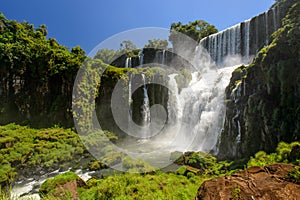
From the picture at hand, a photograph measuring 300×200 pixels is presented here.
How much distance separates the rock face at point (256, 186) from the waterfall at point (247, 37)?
16793 millimetres

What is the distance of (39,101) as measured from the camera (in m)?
18.2

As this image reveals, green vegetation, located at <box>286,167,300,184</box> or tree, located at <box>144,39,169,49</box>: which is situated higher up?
tree, located at <box>144,39,169,49</box>

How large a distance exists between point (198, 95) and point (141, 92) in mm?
6819

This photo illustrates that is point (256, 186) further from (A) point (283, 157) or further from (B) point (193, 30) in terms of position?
(B) point (193, 30)

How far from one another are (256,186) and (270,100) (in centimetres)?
713

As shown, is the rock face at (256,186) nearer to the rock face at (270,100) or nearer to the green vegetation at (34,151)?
the rock face at (270,100)

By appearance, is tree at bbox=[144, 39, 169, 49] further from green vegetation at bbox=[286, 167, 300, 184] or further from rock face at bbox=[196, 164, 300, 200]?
green vegetation at bbox=[286, 167, 300, 184]

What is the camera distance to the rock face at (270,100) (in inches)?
299

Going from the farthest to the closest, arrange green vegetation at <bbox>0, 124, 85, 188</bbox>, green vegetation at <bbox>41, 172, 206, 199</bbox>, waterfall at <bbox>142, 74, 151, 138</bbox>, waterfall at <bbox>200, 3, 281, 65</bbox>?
waterfall at <bbox>142, 74, 151, 138</bbox>
waterfall at <bbox>200, 3, 281, 65</bbox>
green vegetation at <bbox>0, 124, 85, 188</bbox>
green vegetation at <bbox>41, 172, 206, 199</bbox>

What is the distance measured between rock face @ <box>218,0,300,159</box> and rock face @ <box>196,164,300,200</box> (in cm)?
548

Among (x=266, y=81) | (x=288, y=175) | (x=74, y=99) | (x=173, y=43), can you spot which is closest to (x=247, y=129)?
(x=266, y=81)

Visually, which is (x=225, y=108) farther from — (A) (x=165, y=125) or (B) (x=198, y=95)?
(A) (x=165, y=125)

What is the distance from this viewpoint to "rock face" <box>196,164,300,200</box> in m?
2.37

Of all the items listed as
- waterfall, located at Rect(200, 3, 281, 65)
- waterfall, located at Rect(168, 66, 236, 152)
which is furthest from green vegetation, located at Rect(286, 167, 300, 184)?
waterfall, located at Rect(200, 3, 281, 65)
